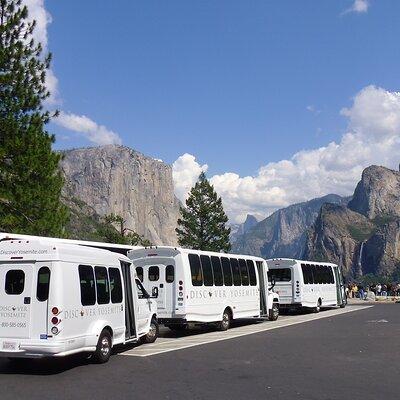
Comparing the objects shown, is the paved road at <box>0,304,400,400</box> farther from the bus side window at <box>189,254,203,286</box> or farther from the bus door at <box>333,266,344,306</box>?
the bus door at <box>333,266,344,306</box>

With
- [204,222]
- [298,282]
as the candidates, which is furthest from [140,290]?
[204,222]

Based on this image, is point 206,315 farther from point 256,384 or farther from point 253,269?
point 256,384

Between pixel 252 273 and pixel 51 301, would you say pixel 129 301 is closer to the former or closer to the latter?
pixel 51 301

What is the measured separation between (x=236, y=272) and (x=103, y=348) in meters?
10.7

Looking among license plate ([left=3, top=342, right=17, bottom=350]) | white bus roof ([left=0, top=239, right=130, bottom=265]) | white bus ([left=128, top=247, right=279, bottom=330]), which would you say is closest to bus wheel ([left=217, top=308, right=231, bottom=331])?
white bus ([left=128, top=247, right=279, bottom=330])

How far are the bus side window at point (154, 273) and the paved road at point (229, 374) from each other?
3.48m

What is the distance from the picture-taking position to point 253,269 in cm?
2442

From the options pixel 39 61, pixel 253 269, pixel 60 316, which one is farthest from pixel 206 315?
pixel 39 61

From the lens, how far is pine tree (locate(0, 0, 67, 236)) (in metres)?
24.5

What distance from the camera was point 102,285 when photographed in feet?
42.3

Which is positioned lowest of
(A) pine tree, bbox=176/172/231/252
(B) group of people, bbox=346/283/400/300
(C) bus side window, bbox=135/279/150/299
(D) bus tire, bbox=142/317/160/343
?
(B) group of people, bbox=346/283/400/300

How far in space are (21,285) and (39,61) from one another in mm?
16167

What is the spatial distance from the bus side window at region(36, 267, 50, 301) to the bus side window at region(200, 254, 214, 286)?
30.6 feet

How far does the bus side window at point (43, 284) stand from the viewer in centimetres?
1128
